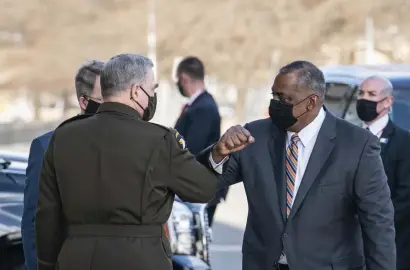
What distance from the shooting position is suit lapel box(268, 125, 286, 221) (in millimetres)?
3678

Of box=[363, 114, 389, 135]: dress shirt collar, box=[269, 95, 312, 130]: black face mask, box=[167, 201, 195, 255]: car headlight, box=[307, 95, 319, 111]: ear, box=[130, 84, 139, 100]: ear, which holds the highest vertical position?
box=[130, 84, 139, 100]: ear

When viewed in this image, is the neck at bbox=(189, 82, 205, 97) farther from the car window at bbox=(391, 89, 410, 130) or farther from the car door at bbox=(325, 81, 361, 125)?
the car window at bbox=(391, 89, 410, 130)

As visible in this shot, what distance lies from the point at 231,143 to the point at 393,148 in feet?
7.09

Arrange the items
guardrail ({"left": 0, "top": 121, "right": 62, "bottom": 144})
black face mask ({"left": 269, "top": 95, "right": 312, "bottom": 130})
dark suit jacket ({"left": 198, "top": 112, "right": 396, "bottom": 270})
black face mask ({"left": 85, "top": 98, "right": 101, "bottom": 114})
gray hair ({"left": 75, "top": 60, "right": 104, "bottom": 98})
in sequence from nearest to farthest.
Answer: dark suit jacket ({"left": 198, "top": 112, "right": 396, "bottom": 270})
black face mask ({"left": 269, "top": 95, "right": 312, "bottom": 130})
black face mask ({"left": 85, "top": 98, "right": 101, "bottom": 114})
gray hair ({"left": 75, "top": 60, "right": 104, "bottom": 98})
guardrail ({"left": 0, "top": 121, "right": 62, "bottom": 144})

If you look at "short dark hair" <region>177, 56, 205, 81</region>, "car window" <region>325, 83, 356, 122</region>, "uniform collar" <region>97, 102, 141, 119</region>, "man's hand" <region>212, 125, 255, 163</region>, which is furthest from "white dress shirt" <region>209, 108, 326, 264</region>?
"car window" <region>325, 83, 356, 122</region>

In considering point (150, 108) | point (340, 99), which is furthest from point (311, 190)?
point (340, 99)

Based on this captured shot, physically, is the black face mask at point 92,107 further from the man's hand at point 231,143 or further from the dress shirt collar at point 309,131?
the dress shirt collar at point 309,131

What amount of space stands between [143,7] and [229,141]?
1350 inches

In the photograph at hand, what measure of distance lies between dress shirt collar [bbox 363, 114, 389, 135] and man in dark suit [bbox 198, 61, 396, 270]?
163cm

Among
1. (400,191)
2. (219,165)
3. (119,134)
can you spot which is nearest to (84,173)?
(119,134)

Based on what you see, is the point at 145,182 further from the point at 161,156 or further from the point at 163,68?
the point at 163,68

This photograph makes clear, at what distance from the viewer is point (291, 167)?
373 centimetres

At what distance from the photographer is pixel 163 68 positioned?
38.2 metres

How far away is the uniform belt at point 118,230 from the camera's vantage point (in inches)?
122
